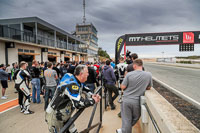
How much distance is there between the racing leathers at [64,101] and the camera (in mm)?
1676

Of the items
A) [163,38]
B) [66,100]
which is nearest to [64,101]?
[66,100]

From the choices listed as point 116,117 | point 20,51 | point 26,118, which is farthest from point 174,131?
point 20,51

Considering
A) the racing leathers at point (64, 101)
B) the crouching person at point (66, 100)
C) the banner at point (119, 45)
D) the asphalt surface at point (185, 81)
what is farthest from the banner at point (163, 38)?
the racing leathers at point (64, 101)

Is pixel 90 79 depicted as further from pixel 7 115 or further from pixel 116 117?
pixel 7 115

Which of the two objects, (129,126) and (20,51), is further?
(20,51)

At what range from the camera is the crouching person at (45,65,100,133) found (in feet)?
5.51

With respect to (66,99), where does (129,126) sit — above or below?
below

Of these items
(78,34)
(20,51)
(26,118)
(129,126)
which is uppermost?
(78,34)

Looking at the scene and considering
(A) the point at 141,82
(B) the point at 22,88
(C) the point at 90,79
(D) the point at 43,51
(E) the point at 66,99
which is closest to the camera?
(E) the point at 66,99

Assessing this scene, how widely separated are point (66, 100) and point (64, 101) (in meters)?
0.03

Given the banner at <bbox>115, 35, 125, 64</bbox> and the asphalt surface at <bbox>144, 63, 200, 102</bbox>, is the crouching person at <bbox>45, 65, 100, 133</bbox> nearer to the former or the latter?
the asphalt surface at <bbox>144, 63, 200, 102</bbox>

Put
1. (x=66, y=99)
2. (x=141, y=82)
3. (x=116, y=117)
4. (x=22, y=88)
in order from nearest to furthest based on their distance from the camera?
(x=66, y=99) → (x=141, y=82) → (x=116, y=117) → (x=22, y=88)

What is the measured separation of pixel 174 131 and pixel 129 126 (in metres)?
1.51

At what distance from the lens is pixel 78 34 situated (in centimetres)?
4859
